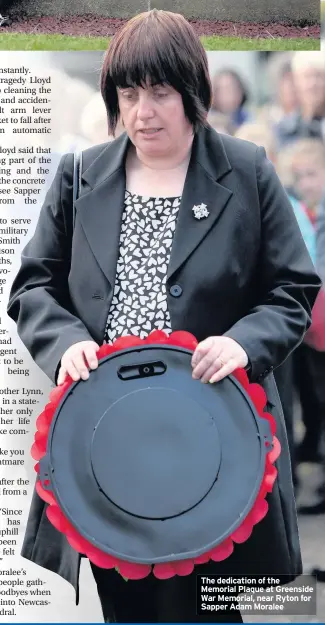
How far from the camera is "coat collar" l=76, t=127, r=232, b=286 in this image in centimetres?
208

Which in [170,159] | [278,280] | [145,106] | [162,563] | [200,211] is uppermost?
[145,106]

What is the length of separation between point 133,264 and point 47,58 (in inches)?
30.5

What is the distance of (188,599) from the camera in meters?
2.27

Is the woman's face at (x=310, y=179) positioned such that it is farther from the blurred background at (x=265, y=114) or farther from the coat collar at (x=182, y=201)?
the coat collar at (x=182, y=201)

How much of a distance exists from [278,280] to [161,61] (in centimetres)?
60

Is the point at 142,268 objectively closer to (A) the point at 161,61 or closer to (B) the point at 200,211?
(B) the point at 200,211

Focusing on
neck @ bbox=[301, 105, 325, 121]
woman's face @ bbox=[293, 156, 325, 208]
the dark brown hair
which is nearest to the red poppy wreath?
the dark brown hair

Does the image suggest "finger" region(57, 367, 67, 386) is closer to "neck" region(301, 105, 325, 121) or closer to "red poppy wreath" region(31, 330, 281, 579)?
"red poppy wreath" region(31, 330, 281, 579)

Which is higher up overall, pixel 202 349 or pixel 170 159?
pixel 170 159

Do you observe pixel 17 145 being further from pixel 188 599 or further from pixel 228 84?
pixel 188 599

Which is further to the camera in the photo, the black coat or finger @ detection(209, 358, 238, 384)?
the black coat

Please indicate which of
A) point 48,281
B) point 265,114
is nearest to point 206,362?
point 48,281

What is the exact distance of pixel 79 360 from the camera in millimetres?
1993

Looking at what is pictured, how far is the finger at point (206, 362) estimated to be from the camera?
196cm
